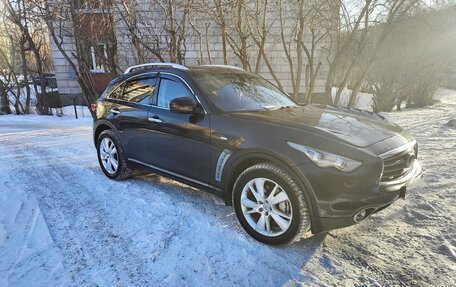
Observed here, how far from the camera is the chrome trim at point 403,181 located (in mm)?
2749

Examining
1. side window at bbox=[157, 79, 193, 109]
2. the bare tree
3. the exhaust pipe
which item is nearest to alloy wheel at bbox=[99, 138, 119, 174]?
side window at bbox=[157, 79, 193, 109]

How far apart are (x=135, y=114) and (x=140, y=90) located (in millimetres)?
354

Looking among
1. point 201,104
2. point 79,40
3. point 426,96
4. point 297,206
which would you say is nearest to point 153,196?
point 201,104

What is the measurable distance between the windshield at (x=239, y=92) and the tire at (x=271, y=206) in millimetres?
866

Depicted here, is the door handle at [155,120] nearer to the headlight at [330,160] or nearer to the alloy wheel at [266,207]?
the alloy wheel at [266,207]

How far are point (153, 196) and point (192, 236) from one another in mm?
1169

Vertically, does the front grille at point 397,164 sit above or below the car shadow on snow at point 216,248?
above

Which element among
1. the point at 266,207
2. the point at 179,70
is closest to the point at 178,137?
the point at 179,70

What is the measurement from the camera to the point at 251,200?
3182 mm

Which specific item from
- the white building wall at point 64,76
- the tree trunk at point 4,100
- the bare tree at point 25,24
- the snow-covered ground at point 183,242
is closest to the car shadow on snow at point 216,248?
the snow-covered ground at point 183,242

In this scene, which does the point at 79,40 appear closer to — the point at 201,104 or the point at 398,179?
the point at 201,104

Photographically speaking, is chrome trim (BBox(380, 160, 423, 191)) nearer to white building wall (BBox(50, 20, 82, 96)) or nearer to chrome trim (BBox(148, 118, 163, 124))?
chrome trim (BBox(148, 118, 163, 124))

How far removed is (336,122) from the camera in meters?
3.30

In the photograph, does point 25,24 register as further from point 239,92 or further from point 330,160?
point 330,160
